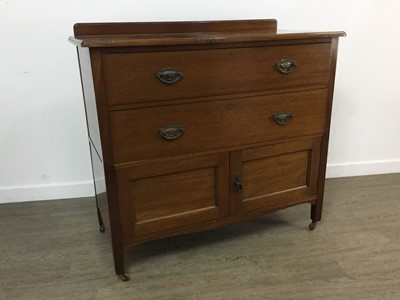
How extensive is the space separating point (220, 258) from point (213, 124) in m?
0.57

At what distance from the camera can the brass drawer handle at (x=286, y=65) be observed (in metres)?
1.30

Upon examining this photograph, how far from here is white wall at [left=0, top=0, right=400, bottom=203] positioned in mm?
1702

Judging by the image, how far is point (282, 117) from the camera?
1370mm

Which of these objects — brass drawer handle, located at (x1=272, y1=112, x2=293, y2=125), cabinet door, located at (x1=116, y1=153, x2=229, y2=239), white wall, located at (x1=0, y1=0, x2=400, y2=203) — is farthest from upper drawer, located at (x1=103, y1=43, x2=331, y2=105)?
white wall, located at (x1=0, y1=0, x2=400, y2=203)

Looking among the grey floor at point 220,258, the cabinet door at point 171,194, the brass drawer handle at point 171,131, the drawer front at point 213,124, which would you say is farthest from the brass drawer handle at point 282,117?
the grey floor at point 220,258

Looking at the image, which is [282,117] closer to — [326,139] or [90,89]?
[326,139]

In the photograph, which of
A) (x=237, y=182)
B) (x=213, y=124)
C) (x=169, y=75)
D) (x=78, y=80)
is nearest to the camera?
(x=169, y=75)

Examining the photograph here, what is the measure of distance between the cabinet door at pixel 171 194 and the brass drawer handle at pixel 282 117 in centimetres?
24

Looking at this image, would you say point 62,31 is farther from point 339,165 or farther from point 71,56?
point 339,165

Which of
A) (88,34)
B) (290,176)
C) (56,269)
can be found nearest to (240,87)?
(290,176)

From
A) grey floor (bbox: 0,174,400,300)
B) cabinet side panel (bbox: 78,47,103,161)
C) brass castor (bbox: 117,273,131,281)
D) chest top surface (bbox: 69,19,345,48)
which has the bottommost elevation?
grey floor (bbox: 0,174,400,300)

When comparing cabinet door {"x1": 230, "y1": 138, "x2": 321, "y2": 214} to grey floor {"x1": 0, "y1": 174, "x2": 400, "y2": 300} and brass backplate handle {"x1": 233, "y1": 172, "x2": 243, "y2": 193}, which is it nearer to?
brass backplate handle {"x1": 233, "y1": 172, "x2": 243, "y2": 193}

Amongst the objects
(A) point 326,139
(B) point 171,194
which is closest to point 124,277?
(B) point 171,194

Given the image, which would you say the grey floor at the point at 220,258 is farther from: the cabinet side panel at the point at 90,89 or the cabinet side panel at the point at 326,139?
the cabinet side panel at the point at 90,89
